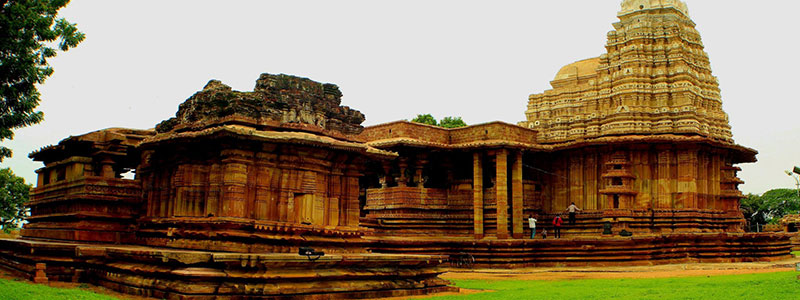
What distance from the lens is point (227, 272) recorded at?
37.3ft

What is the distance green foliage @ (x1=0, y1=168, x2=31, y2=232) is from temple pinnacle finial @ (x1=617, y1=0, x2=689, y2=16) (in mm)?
34270

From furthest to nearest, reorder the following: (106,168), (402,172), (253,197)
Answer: (402,172) < (106,168) < (253,197)

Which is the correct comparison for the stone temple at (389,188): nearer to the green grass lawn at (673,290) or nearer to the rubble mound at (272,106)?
the rubble mound at (272,106)

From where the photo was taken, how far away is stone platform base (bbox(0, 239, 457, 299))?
11.2 m

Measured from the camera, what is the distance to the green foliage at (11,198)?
4222cm

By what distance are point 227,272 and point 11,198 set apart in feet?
122

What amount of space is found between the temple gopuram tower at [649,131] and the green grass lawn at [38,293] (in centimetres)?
1941

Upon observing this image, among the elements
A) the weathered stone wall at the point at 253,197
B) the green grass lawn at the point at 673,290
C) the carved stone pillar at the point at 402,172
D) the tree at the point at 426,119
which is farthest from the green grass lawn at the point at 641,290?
the tree at the point at 426,119

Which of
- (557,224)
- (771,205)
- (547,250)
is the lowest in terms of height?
(547,250)

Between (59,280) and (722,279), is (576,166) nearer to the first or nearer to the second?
(722,279)

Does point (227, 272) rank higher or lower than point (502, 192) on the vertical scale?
lower

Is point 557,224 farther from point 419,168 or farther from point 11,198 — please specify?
point 11,198

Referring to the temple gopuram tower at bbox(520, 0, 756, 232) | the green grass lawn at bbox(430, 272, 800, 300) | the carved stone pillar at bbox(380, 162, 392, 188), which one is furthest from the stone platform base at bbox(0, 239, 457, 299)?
the temple gopuram tower at bbox(520, 0, 756, 232)

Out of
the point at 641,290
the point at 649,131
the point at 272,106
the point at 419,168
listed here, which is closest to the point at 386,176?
the point at 419,168
